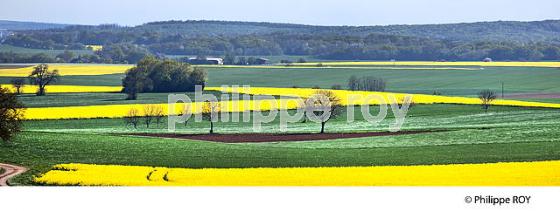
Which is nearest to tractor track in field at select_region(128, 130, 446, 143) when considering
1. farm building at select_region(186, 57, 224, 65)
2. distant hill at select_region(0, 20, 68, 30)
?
farm building at select_region(186, 57, 224, 65)

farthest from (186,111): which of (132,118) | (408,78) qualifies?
(408,78)

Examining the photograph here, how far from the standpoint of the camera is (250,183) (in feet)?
68.2

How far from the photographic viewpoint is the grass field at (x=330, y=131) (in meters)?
23.3

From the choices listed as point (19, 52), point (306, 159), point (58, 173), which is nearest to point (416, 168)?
point (306, 159)

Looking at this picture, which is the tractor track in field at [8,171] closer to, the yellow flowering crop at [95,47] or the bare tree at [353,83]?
the yellow flowering crop at [95,47]

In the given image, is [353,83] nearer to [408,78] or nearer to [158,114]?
[408,78]

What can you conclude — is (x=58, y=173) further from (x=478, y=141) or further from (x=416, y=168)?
(x=478, y=141)

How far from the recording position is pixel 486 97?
32.9 m

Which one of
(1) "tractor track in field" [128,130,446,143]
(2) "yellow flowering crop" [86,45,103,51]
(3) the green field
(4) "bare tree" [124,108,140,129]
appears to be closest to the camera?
(2) "yellow flowering crop" [86,45,103,51]

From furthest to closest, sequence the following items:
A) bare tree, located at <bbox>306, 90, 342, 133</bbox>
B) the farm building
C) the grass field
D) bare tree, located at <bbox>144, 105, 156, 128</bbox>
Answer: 1. bare tree, located at <bbox>306, 90, 342, 133</bbox>
2. bare tree, located at <bbox>144, 105, 156, 128</bbox>
3. the farm building
4. the grass field

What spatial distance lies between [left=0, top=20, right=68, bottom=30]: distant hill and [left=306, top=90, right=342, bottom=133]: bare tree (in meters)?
8.71

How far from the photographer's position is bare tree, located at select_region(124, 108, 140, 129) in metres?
29.4

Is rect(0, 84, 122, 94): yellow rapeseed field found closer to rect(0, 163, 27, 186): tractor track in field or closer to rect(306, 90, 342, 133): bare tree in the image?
rect(0, 163, 27, 186): tractor track in field
